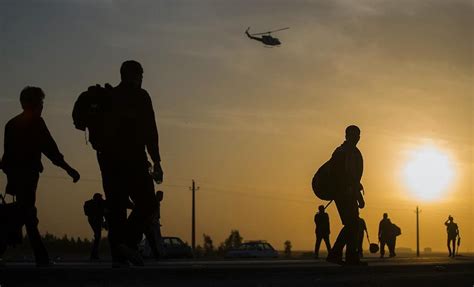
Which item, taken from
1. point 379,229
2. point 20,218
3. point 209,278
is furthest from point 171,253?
point 209,278

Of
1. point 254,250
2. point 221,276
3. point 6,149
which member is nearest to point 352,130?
point 6,149

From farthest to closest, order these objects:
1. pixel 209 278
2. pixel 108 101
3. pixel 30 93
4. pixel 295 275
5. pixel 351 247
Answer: pixel 351 247, pixel 30 93, pixel 108 101, pixel 295 275, pixel 209 278

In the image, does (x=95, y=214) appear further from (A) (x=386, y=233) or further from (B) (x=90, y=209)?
(A) (x=386, y=233)

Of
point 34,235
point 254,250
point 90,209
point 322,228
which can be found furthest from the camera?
point 254,250

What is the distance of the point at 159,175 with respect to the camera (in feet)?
30.4

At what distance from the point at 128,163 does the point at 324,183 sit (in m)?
4.73

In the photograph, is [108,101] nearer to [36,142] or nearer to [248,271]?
[36,142]

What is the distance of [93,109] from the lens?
9.23m

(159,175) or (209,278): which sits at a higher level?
(159,175)

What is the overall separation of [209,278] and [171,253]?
1435 inches

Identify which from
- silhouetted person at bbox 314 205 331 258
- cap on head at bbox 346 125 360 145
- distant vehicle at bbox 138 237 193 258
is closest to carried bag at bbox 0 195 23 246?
cap on head at bbox 346 125 360 145

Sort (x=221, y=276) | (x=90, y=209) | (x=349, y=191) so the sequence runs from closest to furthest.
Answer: (x=221, y=276), (x=349, y=191), (x=90, y=209)

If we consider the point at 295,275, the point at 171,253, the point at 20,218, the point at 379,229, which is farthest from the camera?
the point at 171,253

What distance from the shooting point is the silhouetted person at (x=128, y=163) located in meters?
9.08
